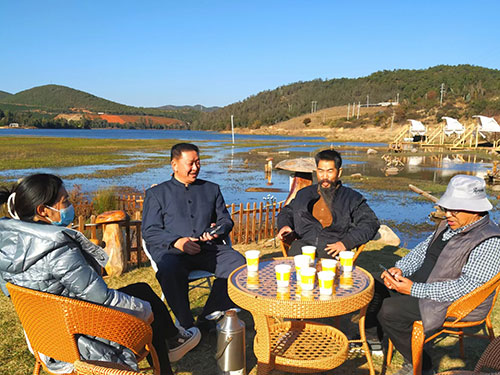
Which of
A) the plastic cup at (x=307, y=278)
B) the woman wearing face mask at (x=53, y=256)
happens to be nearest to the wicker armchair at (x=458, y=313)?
the plastic cup at (x=307, y=278)

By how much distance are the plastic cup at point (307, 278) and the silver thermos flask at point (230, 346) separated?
65 cm

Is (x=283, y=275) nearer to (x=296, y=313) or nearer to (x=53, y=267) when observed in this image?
(x=296, y=313)

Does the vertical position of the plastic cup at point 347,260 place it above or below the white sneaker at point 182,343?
above

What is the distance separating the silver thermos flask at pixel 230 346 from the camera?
9.84 ft

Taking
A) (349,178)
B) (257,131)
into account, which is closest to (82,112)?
(257,131)

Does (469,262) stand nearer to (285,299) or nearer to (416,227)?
(285,299)

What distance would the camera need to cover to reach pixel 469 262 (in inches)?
105

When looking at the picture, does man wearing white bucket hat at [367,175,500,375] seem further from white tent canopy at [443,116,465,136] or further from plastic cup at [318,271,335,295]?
white tent canopy at [443,116,465,136]

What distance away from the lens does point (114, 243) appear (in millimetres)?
5648

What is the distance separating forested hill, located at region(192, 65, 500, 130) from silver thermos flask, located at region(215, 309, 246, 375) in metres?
87.5

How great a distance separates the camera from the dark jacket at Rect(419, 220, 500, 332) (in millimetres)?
2674

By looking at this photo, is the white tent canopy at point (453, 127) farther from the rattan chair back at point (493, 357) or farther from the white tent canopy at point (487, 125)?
the rattan chair back at point (493, 357)

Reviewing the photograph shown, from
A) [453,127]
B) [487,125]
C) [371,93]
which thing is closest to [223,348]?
[487,125]

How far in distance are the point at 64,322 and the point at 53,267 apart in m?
0.31
